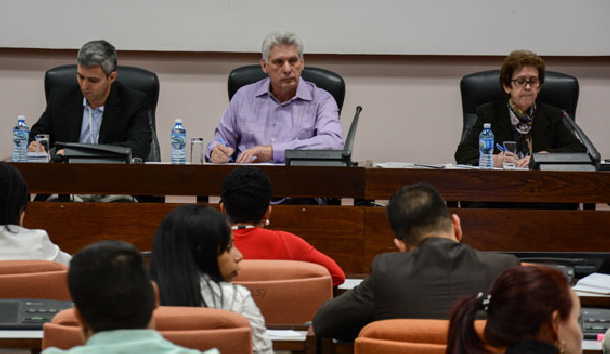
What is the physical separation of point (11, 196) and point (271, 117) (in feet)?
7.00

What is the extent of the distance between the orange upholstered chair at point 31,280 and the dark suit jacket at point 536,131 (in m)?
2.68

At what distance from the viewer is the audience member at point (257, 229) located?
3154 mm

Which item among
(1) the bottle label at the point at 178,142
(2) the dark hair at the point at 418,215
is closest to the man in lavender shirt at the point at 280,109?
(1) the bottle label at the point at 178,142

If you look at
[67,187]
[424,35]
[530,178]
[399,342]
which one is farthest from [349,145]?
[399,342]

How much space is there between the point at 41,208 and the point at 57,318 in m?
2.23

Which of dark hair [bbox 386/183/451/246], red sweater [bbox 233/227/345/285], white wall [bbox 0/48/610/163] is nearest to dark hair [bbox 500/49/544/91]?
white wall [bbox 0/48/610/163]

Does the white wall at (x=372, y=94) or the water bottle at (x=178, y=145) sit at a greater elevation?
the white wall at (x=372, y=94)

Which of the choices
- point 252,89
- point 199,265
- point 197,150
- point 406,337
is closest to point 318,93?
point 252,89

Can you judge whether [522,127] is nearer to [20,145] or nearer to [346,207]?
[346,207]

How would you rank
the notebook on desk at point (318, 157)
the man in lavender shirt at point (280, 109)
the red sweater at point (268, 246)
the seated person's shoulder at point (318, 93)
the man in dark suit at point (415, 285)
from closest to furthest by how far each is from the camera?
the man in dark suit at point (415, 285) → the red sweater at point (268, 246) → the notebook on desk at point (318, 157) → the man in lavender shirt at point (280, 109) → the seated person's shoulder at point (318, 93)

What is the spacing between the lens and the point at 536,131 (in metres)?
5.00

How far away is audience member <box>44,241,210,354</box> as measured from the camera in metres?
1.64

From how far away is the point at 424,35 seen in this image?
20.6 ft

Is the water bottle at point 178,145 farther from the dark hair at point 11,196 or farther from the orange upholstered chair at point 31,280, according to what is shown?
the orange upholstered chair at point 31,280
